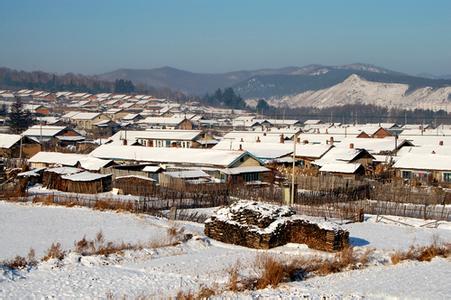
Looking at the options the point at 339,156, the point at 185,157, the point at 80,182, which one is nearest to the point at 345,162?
the point at 339,156

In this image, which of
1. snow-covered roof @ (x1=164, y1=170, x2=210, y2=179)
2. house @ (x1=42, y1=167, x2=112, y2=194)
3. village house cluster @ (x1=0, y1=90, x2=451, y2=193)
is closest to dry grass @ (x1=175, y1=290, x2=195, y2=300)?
village house cluster @ (x1=0, y1=90, x2=451, y2=193)

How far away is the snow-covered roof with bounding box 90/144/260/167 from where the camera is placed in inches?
1330

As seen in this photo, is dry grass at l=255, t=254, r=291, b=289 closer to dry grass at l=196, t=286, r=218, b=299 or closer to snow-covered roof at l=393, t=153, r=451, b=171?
dry grass at l=196, t=286, r=218, b=299

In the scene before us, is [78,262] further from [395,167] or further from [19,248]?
[395,167]

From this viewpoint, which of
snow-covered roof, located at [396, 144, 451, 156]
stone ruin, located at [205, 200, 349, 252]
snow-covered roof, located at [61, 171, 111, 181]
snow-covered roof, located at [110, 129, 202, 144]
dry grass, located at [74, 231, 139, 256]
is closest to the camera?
dry grass, located at [74, 231, 139, 256]

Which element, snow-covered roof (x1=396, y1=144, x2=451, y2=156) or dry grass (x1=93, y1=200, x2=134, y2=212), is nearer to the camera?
dry grass (x1=93, y1=200, x2=134, y2=212)

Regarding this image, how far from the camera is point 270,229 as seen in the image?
15.8 metres

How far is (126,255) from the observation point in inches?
541

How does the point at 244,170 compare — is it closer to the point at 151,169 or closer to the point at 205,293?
the point at 151,169

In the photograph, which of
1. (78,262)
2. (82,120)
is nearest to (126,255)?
(78,262)

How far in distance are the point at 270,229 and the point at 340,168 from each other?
19410 mm

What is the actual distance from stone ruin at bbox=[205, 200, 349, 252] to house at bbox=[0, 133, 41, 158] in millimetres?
29063

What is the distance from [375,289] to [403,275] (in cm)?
161

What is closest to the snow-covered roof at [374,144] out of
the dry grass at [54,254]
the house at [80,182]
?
the house at [80,182]
